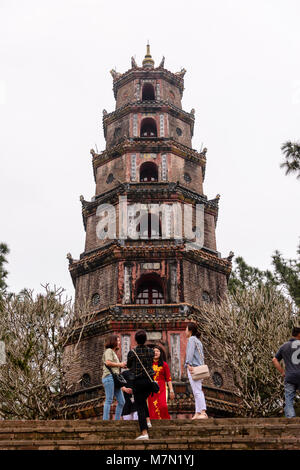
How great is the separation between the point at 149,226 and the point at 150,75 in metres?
9.29

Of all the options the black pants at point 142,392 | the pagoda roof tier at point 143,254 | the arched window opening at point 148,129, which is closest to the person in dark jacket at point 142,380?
the black pants at point 142,392

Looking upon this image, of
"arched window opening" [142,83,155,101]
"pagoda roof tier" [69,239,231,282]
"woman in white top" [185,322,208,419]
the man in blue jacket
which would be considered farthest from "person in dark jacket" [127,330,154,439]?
"arched window opening" [142,83,155,101]

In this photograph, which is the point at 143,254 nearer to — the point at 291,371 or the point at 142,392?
the point at 291,371

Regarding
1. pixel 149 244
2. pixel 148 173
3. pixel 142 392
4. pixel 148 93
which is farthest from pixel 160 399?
pixel 148 93

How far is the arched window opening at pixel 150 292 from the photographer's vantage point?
21.6 m

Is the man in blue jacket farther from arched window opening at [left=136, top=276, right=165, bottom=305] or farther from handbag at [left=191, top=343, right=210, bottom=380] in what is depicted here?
arched window opening at [left=136, top=276, right=165, bottom=305]

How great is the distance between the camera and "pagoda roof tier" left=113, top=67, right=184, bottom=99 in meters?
28.0

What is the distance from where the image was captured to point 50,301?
1903 centimetres

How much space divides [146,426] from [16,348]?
37.0 feet

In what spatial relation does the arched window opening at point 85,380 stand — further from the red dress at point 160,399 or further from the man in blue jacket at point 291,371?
the man in blue jacket at point 291,371

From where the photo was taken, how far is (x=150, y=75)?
27969 mm

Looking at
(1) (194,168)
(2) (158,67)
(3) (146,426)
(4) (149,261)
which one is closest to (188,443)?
(3) (146,426)

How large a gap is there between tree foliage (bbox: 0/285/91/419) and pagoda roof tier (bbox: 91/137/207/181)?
806 centimetres

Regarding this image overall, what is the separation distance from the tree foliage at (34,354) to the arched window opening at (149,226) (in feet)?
14.8
